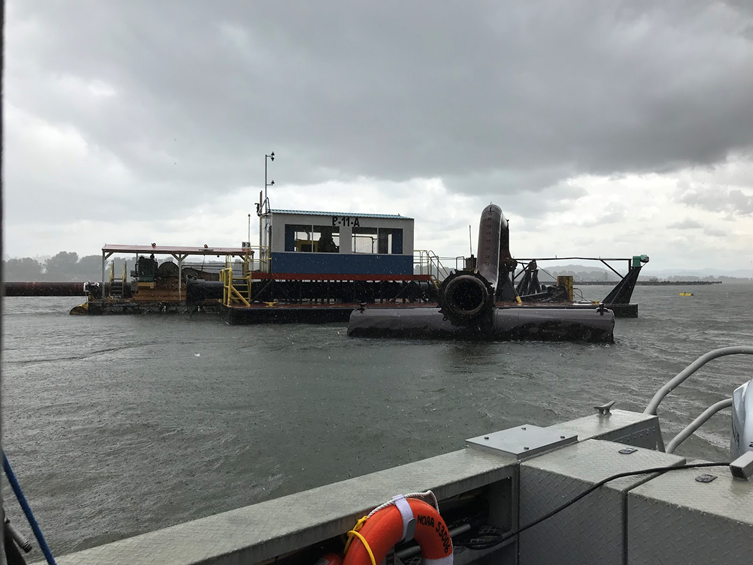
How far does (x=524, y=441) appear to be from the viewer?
8.80ft

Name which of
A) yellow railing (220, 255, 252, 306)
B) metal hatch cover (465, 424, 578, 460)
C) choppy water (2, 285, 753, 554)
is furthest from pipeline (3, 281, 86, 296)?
metal hatch cover (465, 424, 578, 460)

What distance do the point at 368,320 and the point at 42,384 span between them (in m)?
7.99

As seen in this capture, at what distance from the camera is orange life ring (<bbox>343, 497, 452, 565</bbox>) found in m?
1.88

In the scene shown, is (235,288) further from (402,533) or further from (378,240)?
(402,533)

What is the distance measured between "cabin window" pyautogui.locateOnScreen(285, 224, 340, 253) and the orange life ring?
62.4ft

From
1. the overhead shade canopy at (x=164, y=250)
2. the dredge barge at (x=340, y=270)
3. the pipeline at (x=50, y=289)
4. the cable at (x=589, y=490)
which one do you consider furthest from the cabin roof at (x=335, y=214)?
the cable at (x=589, y=490)

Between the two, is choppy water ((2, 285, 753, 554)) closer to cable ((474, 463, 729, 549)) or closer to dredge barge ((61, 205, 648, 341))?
cable ((474, 463, 729, 549))

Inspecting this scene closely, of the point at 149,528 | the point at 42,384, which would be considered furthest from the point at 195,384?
the point at 149,528

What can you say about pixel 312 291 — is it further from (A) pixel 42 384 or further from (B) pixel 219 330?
(A) pixel 42 384

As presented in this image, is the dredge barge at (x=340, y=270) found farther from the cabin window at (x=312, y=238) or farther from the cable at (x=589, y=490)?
the cable at (x=589, y=490)

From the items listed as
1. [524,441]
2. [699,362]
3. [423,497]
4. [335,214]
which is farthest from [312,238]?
[423,497]

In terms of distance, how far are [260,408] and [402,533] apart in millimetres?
5681

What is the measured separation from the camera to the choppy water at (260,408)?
4.65 meters

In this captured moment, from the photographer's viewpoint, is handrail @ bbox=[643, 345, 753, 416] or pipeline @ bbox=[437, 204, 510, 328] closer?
handrail @ bbox=[643, 345, 753, 416]
